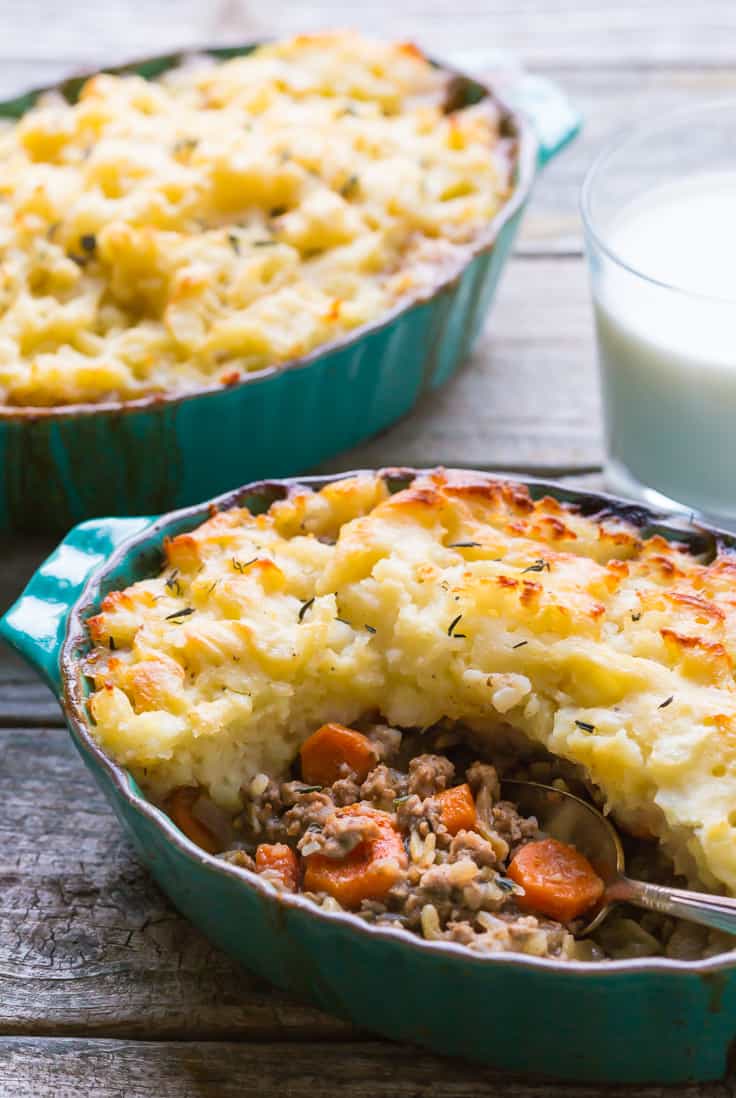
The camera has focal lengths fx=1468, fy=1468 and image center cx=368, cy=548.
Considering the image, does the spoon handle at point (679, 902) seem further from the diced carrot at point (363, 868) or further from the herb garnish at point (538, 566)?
the herb garnish at point (538, 566)

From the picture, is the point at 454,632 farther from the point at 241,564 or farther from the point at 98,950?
the point at 98,950

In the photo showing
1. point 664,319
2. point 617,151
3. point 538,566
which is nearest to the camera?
point 538,566

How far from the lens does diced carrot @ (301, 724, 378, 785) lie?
8.36 ft

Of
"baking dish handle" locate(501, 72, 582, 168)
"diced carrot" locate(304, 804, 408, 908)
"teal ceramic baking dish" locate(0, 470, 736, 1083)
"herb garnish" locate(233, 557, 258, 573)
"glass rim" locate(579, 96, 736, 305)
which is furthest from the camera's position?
"baking dish handle" locate(501, 72, 582, 168)

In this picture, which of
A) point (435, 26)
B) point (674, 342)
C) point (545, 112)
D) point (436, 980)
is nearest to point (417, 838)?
point (436, 980)

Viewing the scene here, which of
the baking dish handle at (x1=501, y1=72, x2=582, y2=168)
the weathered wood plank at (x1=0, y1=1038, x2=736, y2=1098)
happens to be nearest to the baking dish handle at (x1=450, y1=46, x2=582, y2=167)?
the baking dish handle at (x1=501, y1=72, x2=582, y2=168)

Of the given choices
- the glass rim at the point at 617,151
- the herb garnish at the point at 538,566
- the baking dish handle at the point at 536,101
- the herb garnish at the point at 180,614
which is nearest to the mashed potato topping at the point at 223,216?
the baking dish handle at the point at 536,101

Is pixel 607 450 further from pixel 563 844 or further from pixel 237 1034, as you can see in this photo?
pixel 237 1034

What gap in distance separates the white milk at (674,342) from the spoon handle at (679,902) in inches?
51.3

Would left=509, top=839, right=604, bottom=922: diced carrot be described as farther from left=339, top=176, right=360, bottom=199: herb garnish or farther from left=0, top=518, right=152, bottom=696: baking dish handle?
left=339, top=176, right=360, bottom=199: herb garnish

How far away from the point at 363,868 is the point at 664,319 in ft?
4.96

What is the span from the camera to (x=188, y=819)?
2.48 meters

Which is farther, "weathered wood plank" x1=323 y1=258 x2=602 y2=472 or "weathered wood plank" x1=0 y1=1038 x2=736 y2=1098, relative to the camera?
"weathered wood plank" x1=323 y1=258 x2=602 y2=472

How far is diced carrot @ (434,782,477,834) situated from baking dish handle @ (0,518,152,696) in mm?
690
